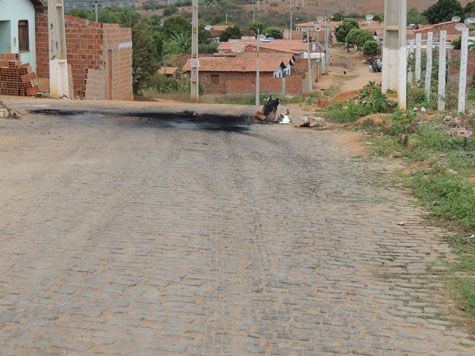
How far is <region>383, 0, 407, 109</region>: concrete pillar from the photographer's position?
19297 millimetres

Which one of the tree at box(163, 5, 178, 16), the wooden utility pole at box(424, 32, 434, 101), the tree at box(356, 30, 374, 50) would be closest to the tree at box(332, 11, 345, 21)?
the tree at box(163, 5, 178, 16)

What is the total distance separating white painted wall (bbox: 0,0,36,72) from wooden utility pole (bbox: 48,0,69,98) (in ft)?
21.7

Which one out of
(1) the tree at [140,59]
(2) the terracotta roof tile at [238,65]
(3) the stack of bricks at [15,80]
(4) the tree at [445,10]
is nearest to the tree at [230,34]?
(4) the tree at [445,10]

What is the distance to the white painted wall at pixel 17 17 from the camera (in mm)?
30453

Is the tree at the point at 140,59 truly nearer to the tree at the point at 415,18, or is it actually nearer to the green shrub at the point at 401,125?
the green shrub at the point at 401,125

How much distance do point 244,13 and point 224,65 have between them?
8872 centimetres

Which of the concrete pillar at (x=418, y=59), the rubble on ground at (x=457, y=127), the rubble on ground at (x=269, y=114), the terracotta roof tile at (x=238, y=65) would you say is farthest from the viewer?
the terracotta roof tile at (x=238, y=65)

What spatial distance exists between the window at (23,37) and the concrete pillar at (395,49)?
17670 millimetres

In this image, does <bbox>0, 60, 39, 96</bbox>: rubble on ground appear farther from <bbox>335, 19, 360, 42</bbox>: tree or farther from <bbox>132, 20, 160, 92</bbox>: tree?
<bbox>335, 19, 360, 42</bbox>: tree

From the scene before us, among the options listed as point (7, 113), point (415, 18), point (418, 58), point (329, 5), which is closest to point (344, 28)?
point (415, 18)

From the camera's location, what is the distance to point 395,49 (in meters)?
20.5

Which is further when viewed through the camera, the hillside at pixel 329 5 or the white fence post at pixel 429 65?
the hillside at pixel 329 5

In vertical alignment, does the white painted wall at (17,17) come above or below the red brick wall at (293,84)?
above

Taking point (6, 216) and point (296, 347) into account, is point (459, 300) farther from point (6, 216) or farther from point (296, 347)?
point (6, 216)
